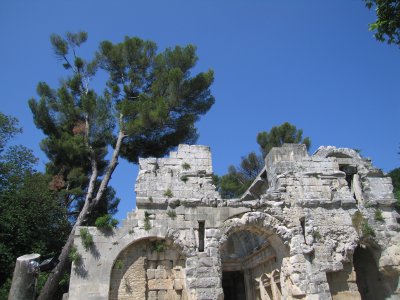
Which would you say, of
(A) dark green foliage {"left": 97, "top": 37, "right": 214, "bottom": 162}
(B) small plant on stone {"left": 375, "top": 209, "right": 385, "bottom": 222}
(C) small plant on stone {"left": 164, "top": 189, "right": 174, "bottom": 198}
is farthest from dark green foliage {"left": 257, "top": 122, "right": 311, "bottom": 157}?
(C) small plant on stone {"left": 164, "top": 189, "right": 174, "bottom": 198}

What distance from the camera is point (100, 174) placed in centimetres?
1652

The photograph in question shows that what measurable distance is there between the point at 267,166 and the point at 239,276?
230 inches

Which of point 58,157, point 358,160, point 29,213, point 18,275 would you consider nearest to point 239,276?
point 358,160

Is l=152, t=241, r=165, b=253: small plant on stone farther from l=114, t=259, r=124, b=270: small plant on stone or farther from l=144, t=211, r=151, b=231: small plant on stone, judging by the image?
l=114, t=259, r=124, b=270: small plant on stone

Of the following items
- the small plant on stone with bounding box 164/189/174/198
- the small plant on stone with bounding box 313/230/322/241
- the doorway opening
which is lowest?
the doorway opening

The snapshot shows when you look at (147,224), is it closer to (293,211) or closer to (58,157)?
(293,211)

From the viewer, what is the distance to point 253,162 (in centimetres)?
2270

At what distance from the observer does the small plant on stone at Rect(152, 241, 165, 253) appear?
9.06 metres

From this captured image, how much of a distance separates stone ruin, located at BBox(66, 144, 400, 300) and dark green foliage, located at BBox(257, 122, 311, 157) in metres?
9.29

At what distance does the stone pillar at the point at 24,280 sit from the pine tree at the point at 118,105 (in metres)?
9.69

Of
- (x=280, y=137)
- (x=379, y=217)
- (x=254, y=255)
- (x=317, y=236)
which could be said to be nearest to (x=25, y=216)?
(x=254, y=255)

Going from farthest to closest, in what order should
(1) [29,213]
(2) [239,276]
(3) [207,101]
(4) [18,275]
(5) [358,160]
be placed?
(3) [207,101] < (2) [239,276] < (1) [29,213] < (5) [358,160] < (4) [18,275]

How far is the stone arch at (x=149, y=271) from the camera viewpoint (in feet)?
28.2

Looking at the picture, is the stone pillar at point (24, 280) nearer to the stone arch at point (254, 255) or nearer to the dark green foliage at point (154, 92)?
the stone arch at point (254, 255)
